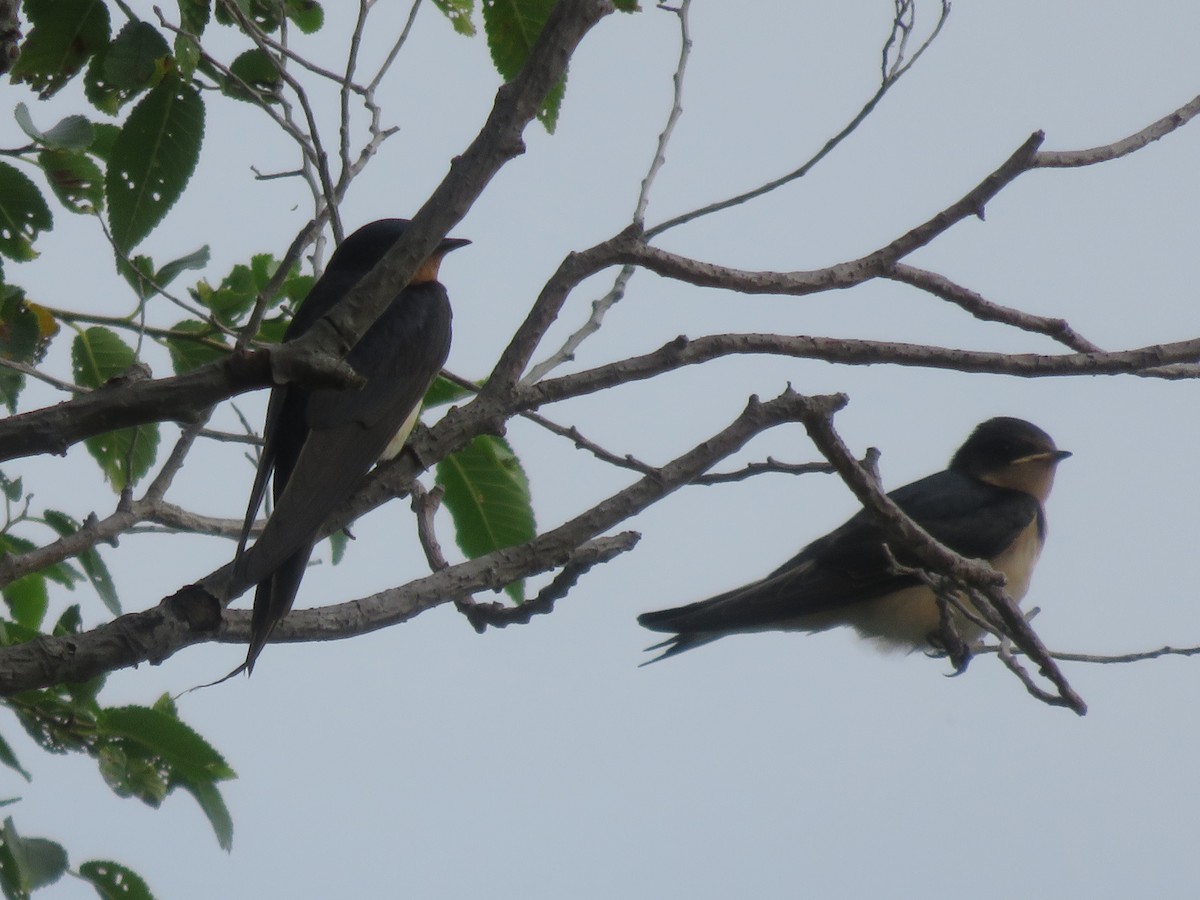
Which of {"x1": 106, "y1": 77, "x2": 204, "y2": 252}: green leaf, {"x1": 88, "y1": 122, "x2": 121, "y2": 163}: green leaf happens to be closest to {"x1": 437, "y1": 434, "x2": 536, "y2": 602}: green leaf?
{"x1": 106, "y1": 77, "x2": 204, "y2": 252}: green leaf

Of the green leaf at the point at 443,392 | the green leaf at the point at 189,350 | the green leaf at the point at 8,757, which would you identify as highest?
the green leaf at the point at 189,350

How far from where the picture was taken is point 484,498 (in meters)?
3.72

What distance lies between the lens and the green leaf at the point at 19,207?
330 cm

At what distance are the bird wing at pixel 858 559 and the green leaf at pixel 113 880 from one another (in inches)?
119

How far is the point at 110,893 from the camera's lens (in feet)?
9.89

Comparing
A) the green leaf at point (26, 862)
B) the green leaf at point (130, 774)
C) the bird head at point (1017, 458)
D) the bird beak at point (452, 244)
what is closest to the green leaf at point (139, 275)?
the green leaf at point (130, 774)

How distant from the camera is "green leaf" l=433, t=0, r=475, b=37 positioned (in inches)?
145

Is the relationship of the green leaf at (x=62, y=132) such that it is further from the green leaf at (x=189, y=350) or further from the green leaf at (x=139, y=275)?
the green leaf at (x=189, y=350)

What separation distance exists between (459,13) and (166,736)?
6.67 ft

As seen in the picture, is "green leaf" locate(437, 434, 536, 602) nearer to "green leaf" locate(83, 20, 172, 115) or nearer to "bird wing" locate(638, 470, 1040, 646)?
"green leaf" locate(83, 20, 172, 115)

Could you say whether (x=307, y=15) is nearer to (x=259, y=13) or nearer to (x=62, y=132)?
(x=259, y=13)

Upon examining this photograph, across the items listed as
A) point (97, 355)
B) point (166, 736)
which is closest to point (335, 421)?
point (97, 355)

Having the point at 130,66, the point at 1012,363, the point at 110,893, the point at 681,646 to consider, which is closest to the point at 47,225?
the point at 130,66

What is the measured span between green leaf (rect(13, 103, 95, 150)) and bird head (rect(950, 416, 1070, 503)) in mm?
5605
